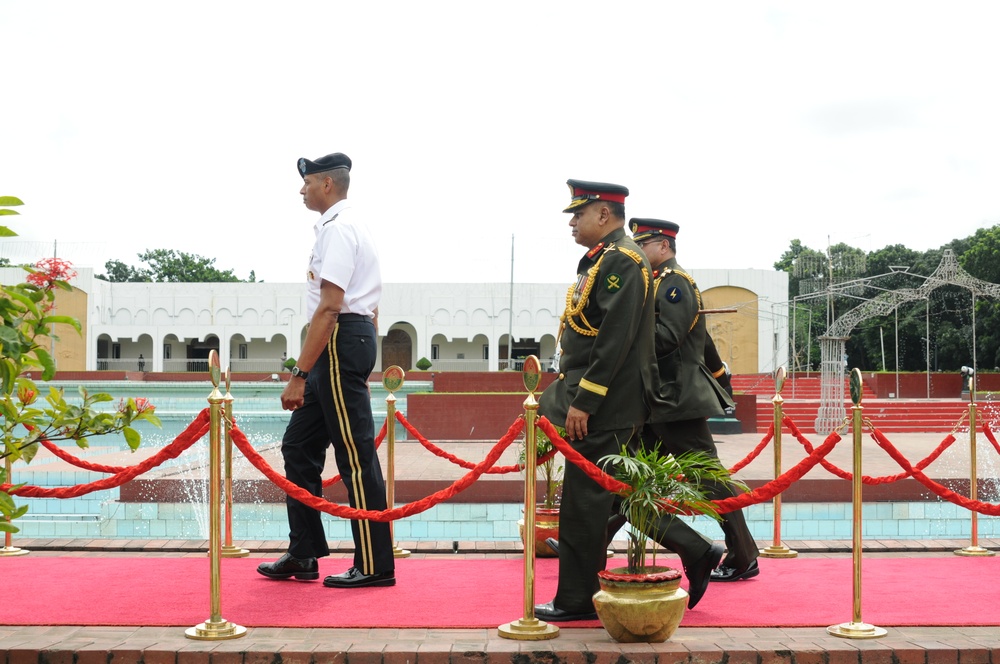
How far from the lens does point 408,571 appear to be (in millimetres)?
5262

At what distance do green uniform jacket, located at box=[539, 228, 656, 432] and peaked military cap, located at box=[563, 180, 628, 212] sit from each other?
158 millimetres

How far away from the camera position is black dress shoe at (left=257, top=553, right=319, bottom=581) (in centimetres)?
492

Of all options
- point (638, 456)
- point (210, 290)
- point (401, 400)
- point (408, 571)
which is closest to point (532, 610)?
point (638, 456)

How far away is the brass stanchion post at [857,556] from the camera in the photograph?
3.91 metres

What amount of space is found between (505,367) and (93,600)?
42285 mm

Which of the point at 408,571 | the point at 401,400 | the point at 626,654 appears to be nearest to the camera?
the point at 626,654

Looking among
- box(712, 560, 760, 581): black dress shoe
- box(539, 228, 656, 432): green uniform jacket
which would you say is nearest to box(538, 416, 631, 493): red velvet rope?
box(539, 228, 656, 432): green uniform jacket

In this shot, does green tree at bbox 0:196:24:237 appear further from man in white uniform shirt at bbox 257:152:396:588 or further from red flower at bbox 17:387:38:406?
man in white uniform shirt at bbox 257:152:396:588

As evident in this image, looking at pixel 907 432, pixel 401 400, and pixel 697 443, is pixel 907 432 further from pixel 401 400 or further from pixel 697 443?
pixel 697 443

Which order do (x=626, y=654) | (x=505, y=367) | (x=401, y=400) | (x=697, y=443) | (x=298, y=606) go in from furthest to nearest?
(x=505, y=367) < (x=401, y=400) < (x=697, y=443) < (x=298, y=606) < (x=626, y=654)

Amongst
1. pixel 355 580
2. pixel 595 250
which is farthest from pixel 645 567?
pixel 355 580

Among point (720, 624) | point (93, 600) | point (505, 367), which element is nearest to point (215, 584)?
point (93, 600)

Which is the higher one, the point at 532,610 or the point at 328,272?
the point at 328,272

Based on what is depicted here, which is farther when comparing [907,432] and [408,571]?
[907,432]
